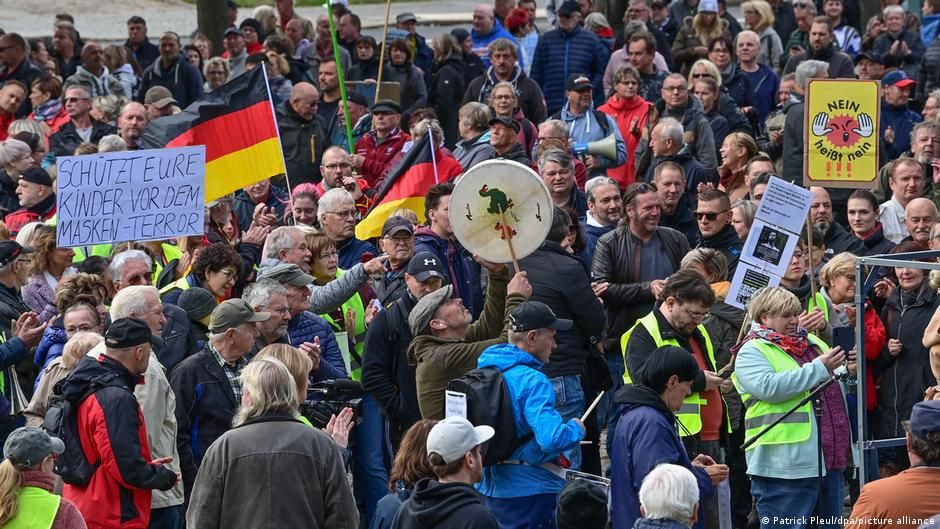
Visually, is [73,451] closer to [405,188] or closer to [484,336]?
[484,336]

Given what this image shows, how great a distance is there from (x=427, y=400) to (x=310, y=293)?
178 centimetres

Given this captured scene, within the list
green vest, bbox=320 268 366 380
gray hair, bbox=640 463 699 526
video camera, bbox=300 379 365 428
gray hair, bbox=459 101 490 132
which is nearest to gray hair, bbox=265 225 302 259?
green vest, bbox=320 268 366 380

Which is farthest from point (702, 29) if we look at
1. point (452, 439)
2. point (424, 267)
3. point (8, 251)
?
point (452, 439)

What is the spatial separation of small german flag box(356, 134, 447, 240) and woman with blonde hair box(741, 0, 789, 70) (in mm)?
8187

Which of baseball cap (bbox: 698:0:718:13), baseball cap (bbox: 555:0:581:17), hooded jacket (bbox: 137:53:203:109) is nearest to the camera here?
baseball cap (bbox: 555:0:581:17)

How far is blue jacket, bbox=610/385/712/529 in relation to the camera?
24.4 feet

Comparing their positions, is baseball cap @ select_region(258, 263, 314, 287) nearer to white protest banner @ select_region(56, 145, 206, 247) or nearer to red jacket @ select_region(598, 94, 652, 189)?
white protest banner @ select_region(56, 145, 206, 247)

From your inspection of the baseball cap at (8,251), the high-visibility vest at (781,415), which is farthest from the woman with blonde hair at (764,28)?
the baseball cap at (8,251)

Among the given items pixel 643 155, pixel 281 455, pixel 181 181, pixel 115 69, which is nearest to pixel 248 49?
pixel 115 69

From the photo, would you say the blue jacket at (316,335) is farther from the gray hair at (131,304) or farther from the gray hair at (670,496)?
the gray hair at (670,496)

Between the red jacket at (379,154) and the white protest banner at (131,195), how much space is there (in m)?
3.24

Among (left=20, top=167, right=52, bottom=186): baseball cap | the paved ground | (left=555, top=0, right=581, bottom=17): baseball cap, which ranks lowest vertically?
(left=20, top=167, right=52, bottom=186): baseball cap

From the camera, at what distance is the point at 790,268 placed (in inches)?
417

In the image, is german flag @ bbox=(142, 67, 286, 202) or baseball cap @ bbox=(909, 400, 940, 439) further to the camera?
german flag @ bbox=(142, 67, 286, 202)
